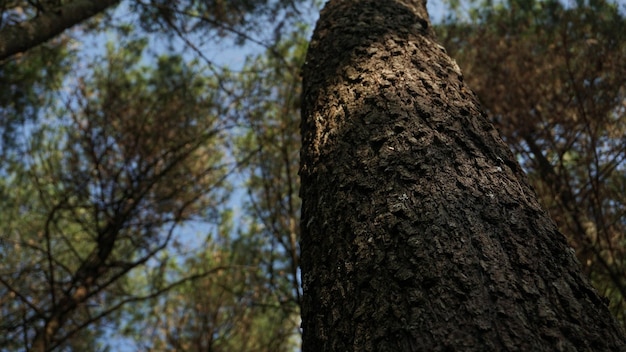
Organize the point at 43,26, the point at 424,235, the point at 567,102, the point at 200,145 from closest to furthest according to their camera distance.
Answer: the point at 424,235
the point at 43,26
the point at 567,102
the point at 200,145

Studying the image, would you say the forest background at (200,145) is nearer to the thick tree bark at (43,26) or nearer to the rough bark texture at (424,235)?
the thick tree bark at (43,26)

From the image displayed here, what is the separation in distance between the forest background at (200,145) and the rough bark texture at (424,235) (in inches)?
110

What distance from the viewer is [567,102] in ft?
13.3

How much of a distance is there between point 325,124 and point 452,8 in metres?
4.70

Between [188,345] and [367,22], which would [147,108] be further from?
[367,22]

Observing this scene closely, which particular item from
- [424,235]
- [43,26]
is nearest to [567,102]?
[424,235]

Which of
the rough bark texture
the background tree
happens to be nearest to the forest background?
the background tree

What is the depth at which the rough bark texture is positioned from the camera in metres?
0.94

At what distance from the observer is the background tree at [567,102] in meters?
3.71

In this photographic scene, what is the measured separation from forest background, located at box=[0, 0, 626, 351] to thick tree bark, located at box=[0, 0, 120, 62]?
1008mm

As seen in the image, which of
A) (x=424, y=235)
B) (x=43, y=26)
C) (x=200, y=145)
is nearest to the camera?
(x=424, y=235)

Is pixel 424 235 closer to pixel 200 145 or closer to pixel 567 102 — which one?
pixel 567 102

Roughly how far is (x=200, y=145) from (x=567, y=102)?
434 centimetres

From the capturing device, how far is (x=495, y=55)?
4.84 metres
